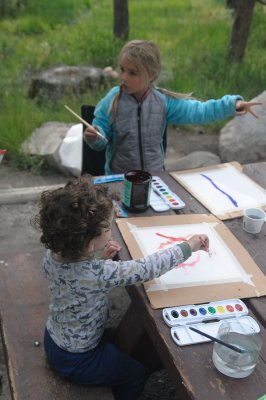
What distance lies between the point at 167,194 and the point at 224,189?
0.28 meters

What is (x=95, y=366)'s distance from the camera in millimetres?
1712

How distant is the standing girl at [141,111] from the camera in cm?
247

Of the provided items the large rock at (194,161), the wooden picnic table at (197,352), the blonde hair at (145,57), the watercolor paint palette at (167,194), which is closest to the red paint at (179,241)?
the wooden picnic table at (197,352)

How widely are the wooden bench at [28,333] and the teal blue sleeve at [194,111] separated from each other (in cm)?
110

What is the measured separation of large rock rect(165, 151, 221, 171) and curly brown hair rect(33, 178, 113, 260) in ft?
8.86

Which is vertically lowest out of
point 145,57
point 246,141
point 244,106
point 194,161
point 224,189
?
point 194,161

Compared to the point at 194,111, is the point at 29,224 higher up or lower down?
lower down

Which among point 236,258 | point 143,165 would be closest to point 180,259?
point 236,258

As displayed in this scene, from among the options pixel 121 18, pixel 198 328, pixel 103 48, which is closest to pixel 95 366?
pixel 198 328

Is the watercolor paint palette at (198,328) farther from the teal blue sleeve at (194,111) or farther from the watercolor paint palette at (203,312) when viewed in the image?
the teal blue sleeve at (194,111)

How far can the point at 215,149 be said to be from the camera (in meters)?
4.82

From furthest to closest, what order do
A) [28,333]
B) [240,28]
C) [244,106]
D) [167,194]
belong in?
[240,28] → [244,106] → [167,194] → [28,333]

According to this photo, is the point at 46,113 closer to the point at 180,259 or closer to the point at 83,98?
the point at 83,98

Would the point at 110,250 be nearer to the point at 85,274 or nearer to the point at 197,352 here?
the point at 85,274
